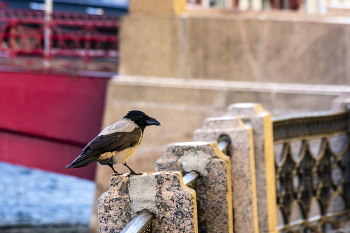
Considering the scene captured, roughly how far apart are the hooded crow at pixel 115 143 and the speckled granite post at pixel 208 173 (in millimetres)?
687

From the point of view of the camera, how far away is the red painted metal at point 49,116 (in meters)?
7.57

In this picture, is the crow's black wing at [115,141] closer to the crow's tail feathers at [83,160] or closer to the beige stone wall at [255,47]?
the crow's tail feathers at [83,160]

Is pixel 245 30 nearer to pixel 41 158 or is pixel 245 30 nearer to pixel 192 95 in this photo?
pixel 192 95

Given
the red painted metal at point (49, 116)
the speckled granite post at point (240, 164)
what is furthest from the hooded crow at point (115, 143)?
the red painted metal at point (49, 116)

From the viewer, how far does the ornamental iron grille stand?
4188mm

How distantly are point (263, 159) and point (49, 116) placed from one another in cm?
513

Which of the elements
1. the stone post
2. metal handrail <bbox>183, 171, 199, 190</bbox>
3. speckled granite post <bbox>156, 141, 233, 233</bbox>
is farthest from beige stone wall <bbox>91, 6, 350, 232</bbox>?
metal handrail <bbox>183, 171, 199, 190</bbox>

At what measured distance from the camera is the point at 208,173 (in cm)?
261

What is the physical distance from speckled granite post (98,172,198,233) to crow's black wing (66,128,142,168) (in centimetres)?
24

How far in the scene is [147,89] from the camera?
6.79m

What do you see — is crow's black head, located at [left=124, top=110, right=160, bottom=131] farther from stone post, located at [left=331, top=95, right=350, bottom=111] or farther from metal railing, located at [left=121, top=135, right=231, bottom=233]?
stone post, located at [left=331, top=95, right=350, bottom=111]

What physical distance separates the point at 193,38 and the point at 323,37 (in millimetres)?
1976

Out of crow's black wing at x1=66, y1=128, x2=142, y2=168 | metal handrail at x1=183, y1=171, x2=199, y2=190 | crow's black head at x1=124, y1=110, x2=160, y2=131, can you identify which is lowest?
metal handrail at x1=183, y1=171, x2=199, y2=190

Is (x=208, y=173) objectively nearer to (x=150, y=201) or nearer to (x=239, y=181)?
(x=150, y=201)
